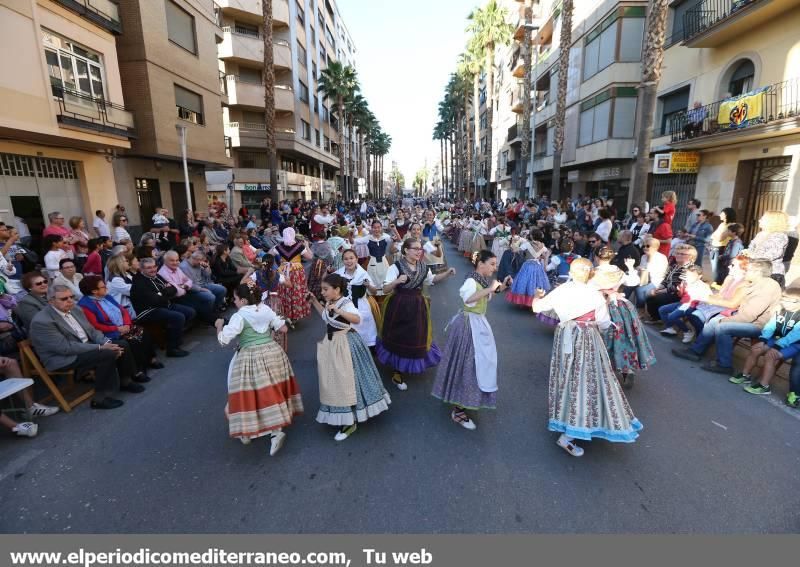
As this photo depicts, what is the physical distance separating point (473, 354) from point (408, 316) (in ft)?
3.72

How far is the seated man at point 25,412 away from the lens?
4207 millimetres

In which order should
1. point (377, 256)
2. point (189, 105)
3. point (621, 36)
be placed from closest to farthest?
point (377, 256) < point (189, 105) < point (621, 36)

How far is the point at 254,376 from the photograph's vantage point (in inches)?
149

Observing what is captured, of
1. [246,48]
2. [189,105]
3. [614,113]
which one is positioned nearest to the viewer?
[189,105]

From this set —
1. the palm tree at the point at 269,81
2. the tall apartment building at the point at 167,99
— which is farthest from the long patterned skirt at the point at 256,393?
the palm tree at the point at 269,81

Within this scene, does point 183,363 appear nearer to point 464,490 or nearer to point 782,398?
point 464,490

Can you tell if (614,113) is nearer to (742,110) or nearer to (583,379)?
(742,110)

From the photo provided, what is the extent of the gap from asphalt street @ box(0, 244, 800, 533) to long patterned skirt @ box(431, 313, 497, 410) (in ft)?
1.03

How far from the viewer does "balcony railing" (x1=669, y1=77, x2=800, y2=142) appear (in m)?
11.7

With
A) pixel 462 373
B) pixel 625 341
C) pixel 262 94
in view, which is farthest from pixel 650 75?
pixel 262 94

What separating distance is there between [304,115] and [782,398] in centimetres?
3622

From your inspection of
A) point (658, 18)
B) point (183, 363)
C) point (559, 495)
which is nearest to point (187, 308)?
point (183, 363)

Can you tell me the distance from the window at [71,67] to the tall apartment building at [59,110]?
3cm

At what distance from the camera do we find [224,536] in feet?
9.68
